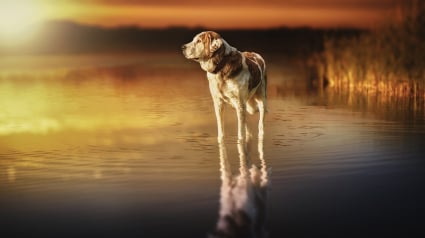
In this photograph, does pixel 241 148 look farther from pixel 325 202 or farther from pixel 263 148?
pixel 325 202

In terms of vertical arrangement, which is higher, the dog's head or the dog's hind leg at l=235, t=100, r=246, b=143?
the dog's head

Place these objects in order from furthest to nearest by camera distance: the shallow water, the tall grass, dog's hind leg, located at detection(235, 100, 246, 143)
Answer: the tall grass, dog's hind leg, located at detection(235, 100, 246, 143), the shallow water

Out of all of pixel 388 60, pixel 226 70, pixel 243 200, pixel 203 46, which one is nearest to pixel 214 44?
pixel 203 46

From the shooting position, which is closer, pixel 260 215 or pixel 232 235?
pixel 232 235

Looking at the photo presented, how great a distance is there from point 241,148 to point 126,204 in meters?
4.36

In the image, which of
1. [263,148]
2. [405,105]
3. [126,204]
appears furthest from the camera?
[405,105]

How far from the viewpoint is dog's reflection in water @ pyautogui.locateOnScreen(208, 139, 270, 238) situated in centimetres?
707

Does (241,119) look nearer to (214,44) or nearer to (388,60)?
(214,44)

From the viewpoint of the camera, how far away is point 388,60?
23078mm

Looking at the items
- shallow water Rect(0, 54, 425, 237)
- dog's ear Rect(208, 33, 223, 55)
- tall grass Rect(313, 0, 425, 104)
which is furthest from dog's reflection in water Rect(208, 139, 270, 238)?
tall grass Rect(313, 0, 425, 104)

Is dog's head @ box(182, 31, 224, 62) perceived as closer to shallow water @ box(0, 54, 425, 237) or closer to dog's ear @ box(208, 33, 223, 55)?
dog's ear @ box(208, 33, 223, 55)

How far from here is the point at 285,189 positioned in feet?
29.4

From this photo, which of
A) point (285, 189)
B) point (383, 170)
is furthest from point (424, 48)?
point (285, 189)

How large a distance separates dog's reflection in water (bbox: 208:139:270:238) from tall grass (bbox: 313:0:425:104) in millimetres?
11367
